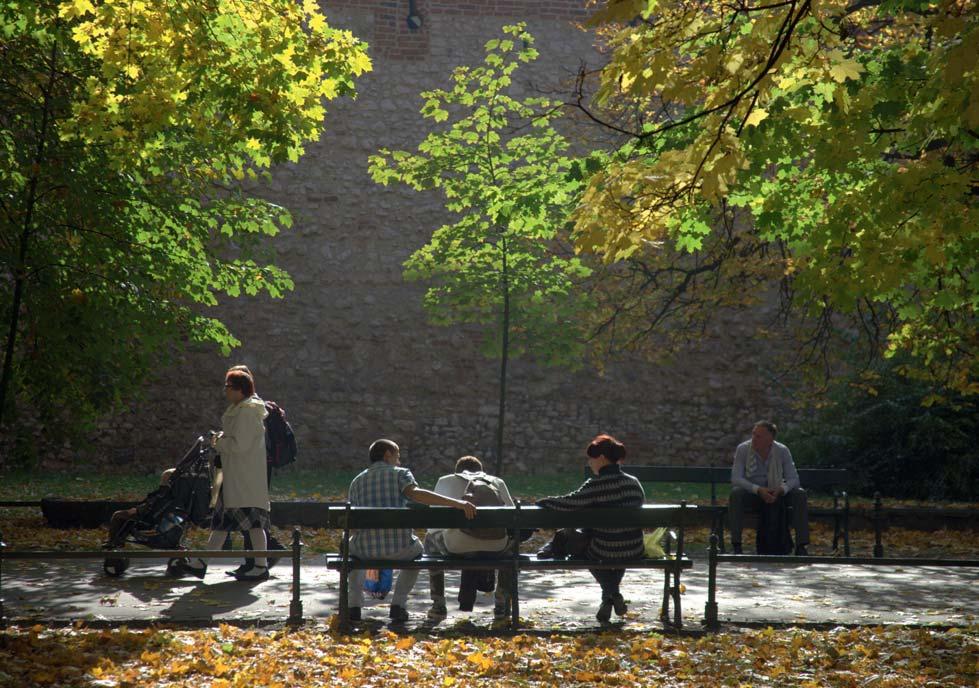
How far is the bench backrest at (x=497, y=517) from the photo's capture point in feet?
22.3

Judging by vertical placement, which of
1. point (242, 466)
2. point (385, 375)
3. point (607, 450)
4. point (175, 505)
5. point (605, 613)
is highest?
point (385, 375)

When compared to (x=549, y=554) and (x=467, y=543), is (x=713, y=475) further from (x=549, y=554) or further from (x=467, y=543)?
(x=467, y=543)

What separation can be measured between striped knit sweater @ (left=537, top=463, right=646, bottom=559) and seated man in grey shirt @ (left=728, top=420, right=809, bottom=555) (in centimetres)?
344

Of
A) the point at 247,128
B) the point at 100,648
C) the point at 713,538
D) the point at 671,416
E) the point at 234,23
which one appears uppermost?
the point at 234,23

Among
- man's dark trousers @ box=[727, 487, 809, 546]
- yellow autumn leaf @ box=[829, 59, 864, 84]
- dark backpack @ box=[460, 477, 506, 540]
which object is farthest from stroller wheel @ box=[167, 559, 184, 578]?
yellow autumn leaf @ box=[829, 59, 864, 84]

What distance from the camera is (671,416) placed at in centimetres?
1945

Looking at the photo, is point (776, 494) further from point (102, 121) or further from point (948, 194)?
point (102, 121)

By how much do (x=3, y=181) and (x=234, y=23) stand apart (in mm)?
3510

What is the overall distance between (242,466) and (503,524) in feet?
7.89

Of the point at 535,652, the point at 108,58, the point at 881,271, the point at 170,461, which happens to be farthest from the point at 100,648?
the point at 170,461

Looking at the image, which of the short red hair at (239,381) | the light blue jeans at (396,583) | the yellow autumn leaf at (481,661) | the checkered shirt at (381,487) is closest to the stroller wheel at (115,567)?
the short red hair at (239,381)

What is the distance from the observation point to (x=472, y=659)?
19.1ft

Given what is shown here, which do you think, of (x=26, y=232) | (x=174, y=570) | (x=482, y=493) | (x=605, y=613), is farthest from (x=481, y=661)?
(x=26, y=232)

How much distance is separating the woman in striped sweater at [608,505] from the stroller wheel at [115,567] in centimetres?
354
